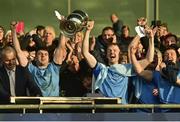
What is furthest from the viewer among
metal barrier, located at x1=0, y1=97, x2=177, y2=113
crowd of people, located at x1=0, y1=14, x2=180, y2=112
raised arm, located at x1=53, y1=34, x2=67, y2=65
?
raised arm, located at x1=53, y1=34, x2=67, y2=65

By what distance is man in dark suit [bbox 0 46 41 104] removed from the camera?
687 cm

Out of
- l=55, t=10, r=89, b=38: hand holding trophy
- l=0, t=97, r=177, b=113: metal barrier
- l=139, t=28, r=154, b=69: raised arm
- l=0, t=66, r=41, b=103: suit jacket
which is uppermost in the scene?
l=55, t=10, r=89, b=38: hand holding trophy

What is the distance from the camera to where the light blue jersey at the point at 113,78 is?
7039 millimetres

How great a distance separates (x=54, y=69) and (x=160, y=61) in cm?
129

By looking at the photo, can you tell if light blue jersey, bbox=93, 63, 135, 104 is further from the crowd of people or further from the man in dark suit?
the man in dark suit

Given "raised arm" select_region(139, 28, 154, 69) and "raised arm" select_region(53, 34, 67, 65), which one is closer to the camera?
"raised arm" select_region(139, 28, 154, 69)

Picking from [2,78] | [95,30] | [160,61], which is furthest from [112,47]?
[95,30]

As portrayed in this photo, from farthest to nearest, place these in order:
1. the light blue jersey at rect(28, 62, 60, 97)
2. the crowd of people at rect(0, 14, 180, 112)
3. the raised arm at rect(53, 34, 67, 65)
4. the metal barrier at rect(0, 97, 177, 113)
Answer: the raised arm at rect(53, 34, 67, 65) < the light blue jersey at rect(28, 62, 60, 97) < the crowd of people at rect(0, 14, 180, 112) < the metal barrier at rect(0, 97, 177, 113)

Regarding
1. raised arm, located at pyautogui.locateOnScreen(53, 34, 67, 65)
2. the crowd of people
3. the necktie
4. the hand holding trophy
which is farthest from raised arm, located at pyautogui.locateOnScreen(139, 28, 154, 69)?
the necktie

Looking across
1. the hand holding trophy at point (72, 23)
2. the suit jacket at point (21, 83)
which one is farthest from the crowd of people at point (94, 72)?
the hand holding trophy at point (72, 23)

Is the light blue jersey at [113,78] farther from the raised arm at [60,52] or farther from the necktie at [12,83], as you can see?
the necktie at [12,83]

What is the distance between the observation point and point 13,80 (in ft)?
22.8

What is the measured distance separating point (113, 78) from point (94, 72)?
239mm

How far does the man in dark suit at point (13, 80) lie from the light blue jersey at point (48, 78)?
0.14m
